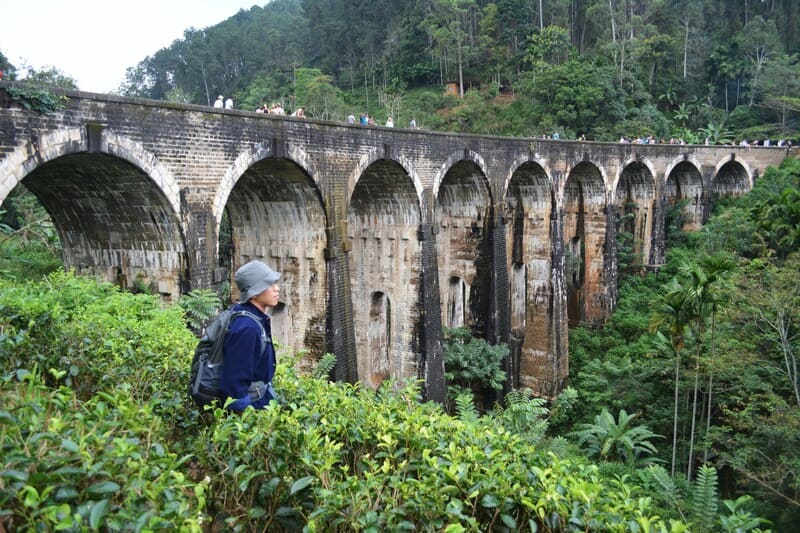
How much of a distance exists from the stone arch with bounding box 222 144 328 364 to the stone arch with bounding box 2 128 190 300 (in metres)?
2.06

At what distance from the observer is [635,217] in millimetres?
25938

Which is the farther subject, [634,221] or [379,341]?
[634,221]

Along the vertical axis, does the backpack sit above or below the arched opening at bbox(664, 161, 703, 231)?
below

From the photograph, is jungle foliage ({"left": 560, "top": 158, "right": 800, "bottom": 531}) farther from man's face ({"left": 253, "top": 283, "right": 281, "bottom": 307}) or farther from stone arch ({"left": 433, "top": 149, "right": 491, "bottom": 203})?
man's face ({"left": 253, "top": 283, "right": 281, "bottom": 307})

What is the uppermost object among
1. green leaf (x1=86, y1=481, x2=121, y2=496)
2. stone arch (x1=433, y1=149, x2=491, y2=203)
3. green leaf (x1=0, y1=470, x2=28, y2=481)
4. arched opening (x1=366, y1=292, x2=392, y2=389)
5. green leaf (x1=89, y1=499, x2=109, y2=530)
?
stone arch (x1=433, y1=149, x2=491, y2=203)

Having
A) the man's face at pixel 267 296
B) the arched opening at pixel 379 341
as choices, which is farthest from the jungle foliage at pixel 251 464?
the arched opening at pixel 379 341

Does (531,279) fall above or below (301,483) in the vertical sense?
below

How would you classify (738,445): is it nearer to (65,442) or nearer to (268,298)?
(268,298)

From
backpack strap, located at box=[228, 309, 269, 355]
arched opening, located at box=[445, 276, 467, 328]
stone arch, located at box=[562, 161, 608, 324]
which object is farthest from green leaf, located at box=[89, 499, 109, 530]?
stone arch, located at box=[562, 161, 608, 324]

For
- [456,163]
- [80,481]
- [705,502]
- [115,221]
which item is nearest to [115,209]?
[115,221]

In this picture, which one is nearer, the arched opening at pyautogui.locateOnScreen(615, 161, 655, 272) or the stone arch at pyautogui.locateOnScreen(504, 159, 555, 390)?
the stone arch at pyautogui.locateOnScreen(504, 159, 555, 390)

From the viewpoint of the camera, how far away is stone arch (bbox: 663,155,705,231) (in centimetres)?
2823

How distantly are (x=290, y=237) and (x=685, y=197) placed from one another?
2388 centimetres

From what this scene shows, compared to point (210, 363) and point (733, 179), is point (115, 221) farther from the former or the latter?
point (733, 179)
